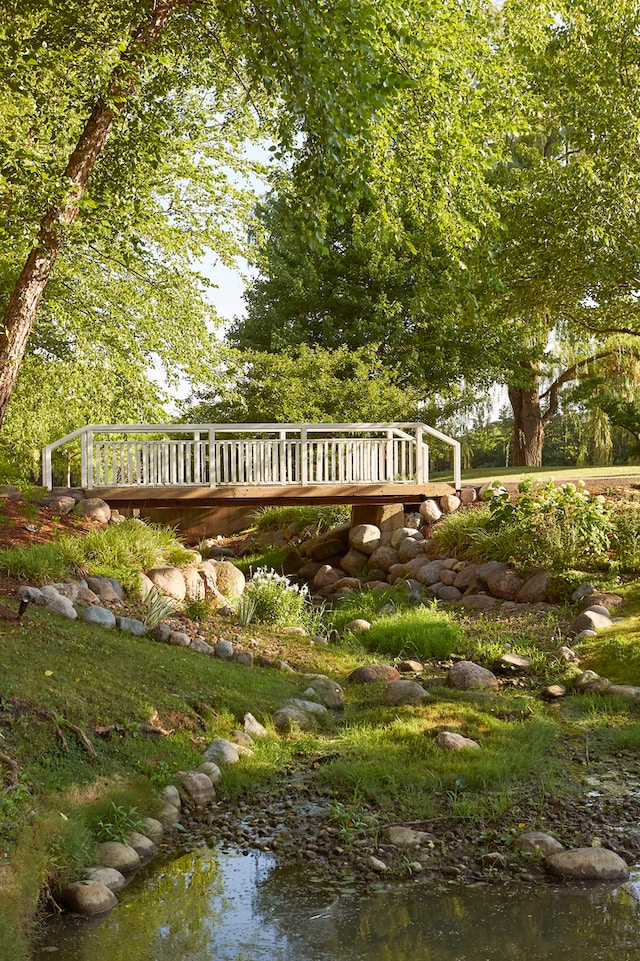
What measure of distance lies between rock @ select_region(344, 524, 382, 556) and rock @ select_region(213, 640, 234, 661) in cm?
629

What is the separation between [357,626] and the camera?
34.3 ft

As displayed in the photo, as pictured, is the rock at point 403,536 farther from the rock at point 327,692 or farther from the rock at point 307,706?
the rock at point 307,706

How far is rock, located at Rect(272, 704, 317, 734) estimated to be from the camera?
673cm

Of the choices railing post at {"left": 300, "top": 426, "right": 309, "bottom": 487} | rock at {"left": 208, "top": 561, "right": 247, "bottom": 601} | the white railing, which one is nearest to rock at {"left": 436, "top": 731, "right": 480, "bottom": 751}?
rock at {"left": 208, "top": 561, "right": 247, "bottom": 601}

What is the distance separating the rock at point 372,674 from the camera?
8234 millimetres

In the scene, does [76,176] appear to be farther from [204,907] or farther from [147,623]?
[204,907]

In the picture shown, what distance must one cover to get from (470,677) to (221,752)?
295 centimetres

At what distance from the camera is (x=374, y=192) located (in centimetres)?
814

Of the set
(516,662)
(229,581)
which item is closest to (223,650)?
(229,581)

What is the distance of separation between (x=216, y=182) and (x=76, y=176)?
5.18 metres

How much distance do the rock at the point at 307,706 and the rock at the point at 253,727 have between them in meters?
0.47

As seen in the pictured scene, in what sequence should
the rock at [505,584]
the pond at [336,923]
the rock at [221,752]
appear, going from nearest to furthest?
the pond at [336,923] → the rock at [221,752] → the rock at [505,584]

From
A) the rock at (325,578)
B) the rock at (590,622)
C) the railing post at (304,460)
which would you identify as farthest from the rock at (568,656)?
the railing post at (304,460)

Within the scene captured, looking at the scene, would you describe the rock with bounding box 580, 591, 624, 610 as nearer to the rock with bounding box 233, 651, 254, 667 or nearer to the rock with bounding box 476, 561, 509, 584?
the rock with bounding box 476, 561, 509, 584
